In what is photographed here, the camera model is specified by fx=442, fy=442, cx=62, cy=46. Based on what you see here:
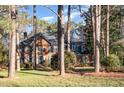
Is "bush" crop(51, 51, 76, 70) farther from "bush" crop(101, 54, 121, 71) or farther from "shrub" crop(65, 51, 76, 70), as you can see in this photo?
"bush" crop(101, 54, 121, 71)

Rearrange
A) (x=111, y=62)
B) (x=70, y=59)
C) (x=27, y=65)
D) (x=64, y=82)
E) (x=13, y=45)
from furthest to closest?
(x=27, y=65) → (x=70, y=59) → (x=111, y=62) → (x=13, y=45) → (x=64, y=82)

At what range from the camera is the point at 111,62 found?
611 inches

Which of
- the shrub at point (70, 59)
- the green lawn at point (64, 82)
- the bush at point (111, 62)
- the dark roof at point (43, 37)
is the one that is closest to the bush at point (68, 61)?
the shrub at point (70, 59)

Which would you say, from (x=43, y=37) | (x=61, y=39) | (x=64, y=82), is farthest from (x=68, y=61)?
(x=64, y=82)

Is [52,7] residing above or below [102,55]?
above

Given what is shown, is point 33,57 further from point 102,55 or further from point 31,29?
point 102,55

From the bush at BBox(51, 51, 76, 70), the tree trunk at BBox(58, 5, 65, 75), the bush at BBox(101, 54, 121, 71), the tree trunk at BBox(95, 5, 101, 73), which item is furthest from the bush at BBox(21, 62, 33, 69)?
the bush at BBox(101, 54, 121, 71)

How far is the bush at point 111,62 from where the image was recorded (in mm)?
14758

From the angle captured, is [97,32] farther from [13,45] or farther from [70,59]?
[13,45]
